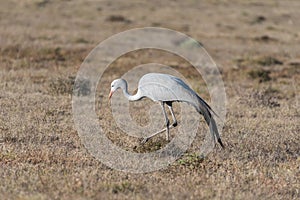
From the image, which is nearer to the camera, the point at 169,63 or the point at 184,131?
the point at 184,131

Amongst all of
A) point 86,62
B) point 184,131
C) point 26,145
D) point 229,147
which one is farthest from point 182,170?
point 86,62

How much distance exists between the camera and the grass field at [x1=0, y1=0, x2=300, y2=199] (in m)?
6.16

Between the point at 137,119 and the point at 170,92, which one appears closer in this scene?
the point at 170,92

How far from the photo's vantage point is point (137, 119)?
35.2 feet

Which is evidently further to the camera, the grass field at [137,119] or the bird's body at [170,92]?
the bird's body at [170,92]

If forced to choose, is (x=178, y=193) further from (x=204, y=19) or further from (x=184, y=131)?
(x=204, y=19)

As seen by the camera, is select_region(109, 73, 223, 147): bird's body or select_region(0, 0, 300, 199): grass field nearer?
select_region(0, 0, 300, 199): grass field

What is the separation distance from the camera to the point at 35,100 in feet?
38.0

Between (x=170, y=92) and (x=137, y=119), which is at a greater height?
(x=170, y=92)

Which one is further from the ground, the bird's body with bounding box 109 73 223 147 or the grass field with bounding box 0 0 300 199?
the bird's body with bounding box 109 73 223 147

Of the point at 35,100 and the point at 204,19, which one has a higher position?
the point at 35,100

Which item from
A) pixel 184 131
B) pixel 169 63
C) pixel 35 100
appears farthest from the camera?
pixel 169 63

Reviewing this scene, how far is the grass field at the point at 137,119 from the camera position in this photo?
616cm

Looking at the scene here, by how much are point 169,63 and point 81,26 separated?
11.7m
